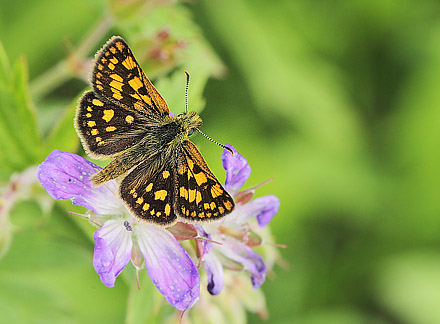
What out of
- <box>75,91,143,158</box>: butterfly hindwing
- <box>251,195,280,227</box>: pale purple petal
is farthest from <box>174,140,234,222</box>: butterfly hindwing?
Answer: <box>251,195,280,227</box>: pale purple petal

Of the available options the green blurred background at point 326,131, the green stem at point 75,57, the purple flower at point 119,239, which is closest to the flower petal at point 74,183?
the purple flower at point 119,239

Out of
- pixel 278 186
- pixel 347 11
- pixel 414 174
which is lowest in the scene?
pixel 414 174

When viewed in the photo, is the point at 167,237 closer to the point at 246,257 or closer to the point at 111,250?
the point at 111,250

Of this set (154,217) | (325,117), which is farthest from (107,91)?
(325,117)

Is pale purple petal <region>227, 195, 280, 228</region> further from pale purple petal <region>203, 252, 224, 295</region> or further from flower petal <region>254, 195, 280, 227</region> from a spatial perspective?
pale purple petal <region>203, 252, 224, 295</region>

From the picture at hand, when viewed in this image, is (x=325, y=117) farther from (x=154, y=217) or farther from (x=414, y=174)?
(x=154, y=217)
